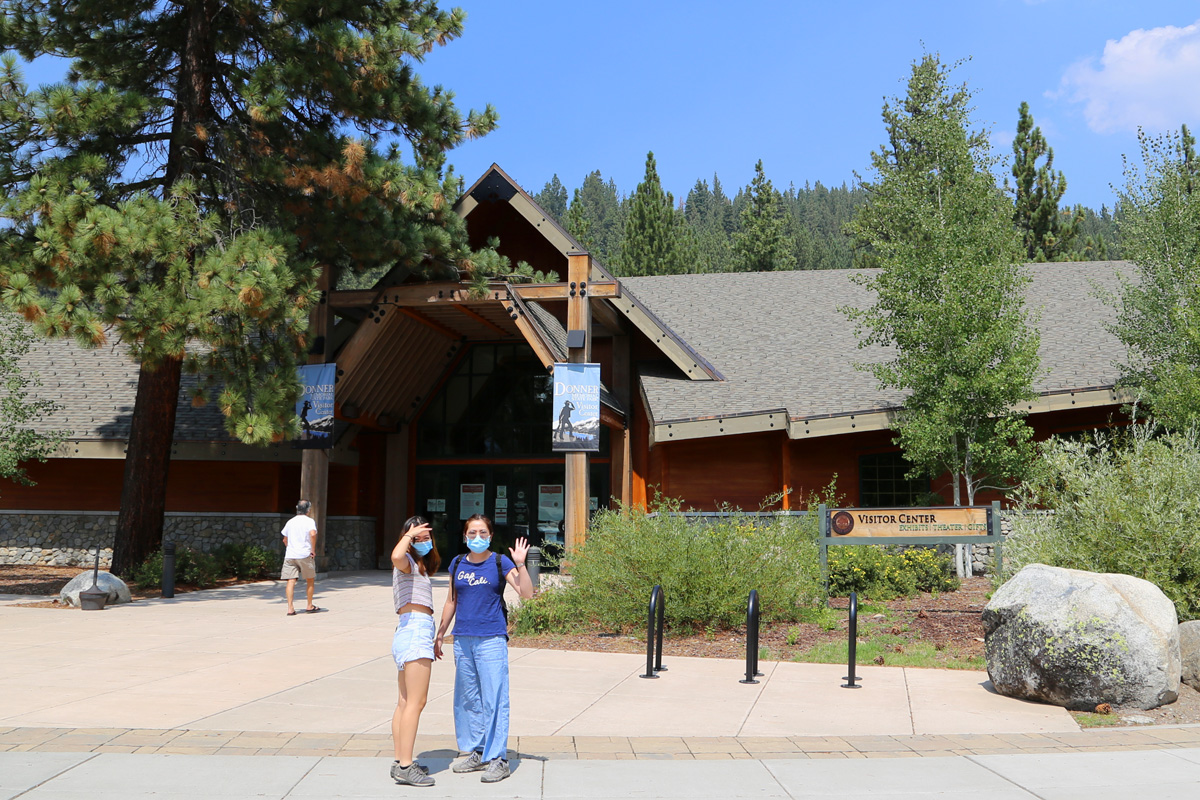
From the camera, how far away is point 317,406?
17781 millimetres

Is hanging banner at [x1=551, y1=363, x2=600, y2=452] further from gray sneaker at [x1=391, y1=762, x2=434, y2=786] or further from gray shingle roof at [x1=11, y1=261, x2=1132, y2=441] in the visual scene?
gray sneaker at [x1=391, y1=762, x2=434, y2=786]

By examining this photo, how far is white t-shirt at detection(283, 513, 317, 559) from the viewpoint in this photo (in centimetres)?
1373

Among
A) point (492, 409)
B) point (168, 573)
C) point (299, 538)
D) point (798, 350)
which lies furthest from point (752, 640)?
point (492, 409)

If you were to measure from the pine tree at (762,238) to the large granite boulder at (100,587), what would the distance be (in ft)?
130

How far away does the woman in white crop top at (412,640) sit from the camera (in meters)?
5.63

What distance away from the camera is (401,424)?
72.8 ft

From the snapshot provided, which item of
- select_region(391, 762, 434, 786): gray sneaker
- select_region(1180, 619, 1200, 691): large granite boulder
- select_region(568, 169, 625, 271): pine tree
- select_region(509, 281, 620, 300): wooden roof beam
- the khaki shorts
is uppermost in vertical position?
select_region(568, 169, 625, 271): pine tree

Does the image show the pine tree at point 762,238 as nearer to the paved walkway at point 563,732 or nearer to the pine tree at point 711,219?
the pine tree at point 711,219

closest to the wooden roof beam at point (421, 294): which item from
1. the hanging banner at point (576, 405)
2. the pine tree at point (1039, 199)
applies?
the hanging banner at point (576, 405)

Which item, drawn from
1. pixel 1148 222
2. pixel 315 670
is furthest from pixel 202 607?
pixel 1148 222

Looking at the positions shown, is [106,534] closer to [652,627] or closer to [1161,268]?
[652,627]

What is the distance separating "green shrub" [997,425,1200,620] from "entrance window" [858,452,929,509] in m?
7.34

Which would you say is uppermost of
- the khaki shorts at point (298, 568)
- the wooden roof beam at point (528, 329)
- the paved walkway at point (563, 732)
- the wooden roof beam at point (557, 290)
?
the wooden roof beam at point (557, 290)

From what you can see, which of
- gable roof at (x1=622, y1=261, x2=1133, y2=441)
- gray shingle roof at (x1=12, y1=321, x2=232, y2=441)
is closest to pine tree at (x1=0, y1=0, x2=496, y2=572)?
gray shingle roof at (x1=12, y1=321, x2=232, y2=441)
